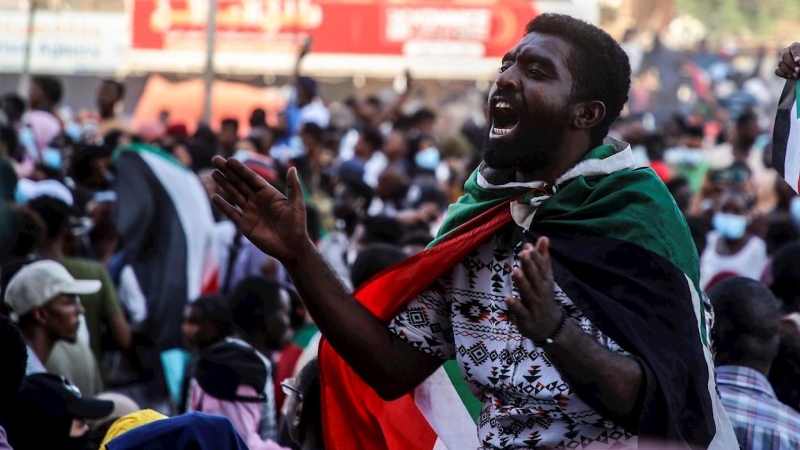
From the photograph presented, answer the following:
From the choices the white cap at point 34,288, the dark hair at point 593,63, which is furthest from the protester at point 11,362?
the white cap at point 34,288

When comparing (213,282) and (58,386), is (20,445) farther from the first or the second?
(213,282)

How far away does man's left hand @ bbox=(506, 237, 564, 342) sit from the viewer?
2729 mm

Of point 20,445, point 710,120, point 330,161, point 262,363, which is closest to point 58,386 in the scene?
point 20,445

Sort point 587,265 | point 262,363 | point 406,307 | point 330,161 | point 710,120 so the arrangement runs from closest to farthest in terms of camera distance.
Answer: point 587,265 < point 406,307 < point 262,363 < point 330,161 < point 710,120

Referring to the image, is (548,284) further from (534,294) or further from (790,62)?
(790,62)

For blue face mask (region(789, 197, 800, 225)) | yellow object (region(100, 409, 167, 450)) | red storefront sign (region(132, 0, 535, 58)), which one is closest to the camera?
yellow object (region(100, 409, 167, 450))

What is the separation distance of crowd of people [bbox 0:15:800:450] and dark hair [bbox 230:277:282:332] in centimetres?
1

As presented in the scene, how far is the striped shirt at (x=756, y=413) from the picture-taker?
14.0ft

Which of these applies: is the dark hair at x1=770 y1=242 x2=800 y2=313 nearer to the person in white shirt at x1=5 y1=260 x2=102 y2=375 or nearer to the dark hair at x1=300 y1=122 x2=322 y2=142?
the person in white shirt at x1=5 y1=260 x2=102 y2=375

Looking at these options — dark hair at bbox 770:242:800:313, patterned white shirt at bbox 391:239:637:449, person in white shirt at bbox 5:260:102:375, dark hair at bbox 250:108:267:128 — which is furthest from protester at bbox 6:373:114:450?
dark hair at bbox 250:108:267:128

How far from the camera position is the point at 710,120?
24688 millimetres

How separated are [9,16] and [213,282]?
814cm

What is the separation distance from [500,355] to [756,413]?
1.49 meters

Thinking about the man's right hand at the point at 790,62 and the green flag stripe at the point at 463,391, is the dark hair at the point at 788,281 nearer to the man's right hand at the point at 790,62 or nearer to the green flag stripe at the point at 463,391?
the man's right hand at the point at 790,62
